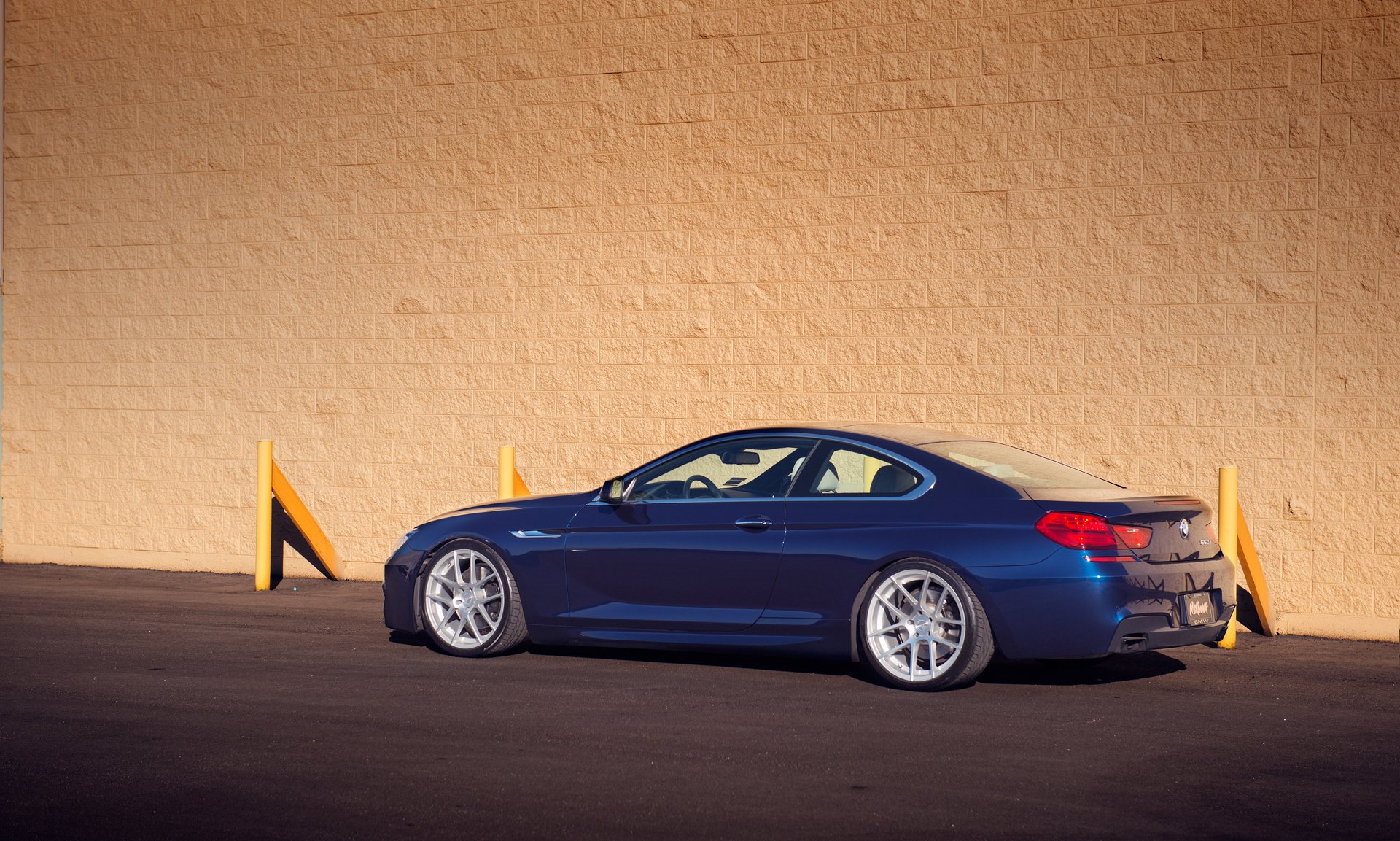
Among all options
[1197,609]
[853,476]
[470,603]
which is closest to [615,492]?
[470,603]

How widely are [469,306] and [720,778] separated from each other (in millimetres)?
8248

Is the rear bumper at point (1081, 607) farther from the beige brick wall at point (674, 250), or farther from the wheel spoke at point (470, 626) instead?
the beige brick wall at point (674, 250)

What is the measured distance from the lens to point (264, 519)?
13273 mm

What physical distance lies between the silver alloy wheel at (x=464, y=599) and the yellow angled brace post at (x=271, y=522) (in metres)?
4.28

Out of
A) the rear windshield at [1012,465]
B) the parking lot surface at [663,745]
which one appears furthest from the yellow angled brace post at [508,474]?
the rear windshield at [1012,465]

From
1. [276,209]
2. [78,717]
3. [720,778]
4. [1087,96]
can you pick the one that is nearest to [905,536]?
[720,778]

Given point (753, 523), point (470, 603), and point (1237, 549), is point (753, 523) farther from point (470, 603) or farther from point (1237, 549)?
point (1237, 549)

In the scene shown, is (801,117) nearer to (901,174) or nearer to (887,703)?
(901,174)

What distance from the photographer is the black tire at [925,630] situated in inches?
309

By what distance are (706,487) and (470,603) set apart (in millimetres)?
1633

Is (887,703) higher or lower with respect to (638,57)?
lower

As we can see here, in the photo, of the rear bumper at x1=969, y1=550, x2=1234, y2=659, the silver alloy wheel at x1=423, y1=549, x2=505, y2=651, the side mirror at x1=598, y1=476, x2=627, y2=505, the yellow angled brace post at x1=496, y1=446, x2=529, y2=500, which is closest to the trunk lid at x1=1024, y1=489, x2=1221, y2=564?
the rear bumper at x1=969, y1=550, x2=1234, y2=659

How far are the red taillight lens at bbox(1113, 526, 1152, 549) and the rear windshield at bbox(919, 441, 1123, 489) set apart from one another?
59 cm

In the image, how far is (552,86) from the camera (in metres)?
13.3
